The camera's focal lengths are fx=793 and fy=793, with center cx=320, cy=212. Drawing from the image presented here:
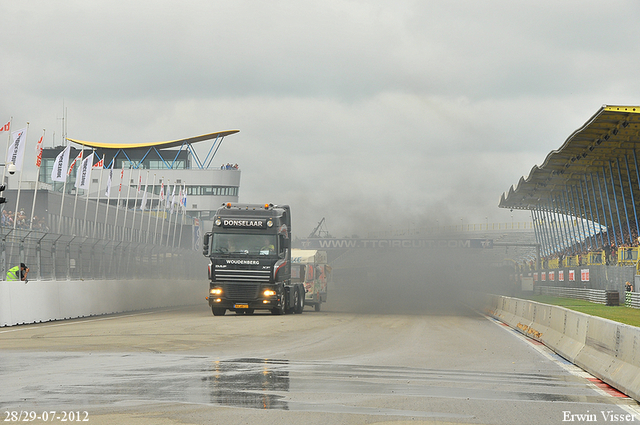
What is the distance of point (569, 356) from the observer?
14.5m

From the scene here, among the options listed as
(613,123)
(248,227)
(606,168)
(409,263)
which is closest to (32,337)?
(248,227)

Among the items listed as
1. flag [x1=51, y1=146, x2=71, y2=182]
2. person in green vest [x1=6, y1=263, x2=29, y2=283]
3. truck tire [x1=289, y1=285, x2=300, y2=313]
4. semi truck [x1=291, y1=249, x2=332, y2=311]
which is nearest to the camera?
person in green vest [x1=6, y1=263, x2=29, y2=283]

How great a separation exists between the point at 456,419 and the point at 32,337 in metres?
13.3

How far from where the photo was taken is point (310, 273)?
3606cm

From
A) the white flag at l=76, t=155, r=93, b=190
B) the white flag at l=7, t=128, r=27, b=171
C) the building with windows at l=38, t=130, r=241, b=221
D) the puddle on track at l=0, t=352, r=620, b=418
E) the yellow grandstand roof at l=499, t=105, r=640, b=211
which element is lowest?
the puddle on track at l=0, t=352, r=620, b=418

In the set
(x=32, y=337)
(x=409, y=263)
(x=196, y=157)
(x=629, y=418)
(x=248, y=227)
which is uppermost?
(x=196, y=157)

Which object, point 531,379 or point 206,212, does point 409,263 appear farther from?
point 531,379

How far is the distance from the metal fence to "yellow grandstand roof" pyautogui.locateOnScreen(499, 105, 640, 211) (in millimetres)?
23408

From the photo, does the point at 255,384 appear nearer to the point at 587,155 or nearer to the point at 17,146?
the point at 17,146

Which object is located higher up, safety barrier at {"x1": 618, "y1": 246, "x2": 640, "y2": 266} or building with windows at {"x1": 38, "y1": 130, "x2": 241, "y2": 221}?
building with windows at {"x1": 38, "y1": 130, "x2": 241, "y2": 221}

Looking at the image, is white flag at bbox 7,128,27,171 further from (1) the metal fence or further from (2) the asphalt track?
(2) the asphalt track

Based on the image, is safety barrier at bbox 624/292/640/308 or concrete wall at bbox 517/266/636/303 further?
concrete wall at bbox 517/266/636/303

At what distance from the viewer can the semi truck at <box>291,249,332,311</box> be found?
112 ft

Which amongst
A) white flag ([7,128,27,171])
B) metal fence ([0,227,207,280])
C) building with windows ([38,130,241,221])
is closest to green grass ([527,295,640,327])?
metal fence ([0,227,207,280])
